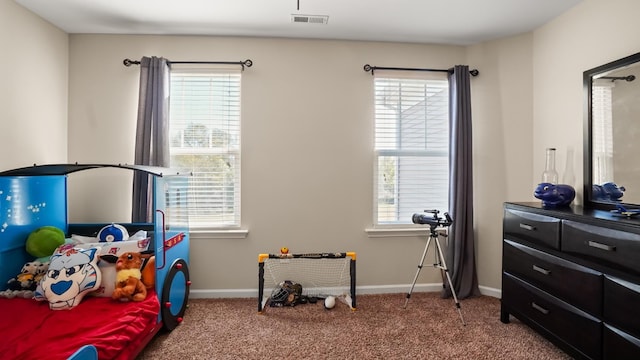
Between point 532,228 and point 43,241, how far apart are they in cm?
347

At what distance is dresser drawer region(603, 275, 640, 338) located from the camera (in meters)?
1.49

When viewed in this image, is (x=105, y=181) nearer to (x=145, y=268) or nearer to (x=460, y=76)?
(x=145, y=268)

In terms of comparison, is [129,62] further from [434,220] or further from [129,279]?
[434,220]

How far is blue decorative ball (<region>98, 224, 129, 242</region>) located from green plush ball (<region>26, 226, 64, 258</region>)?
0.27 m

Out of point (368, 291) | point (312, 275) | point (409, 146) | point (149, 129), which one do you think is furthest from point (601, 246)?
point (149, 129)

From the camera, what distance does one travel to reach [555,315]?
76.8 inches

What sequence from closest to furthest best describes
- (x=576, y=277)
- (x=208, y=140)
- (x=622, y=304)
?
(x=622, y=304) → (x=576, y=277) → (x=208, y=140)

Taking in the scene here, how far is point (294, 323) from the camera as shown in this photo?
244 centimetres

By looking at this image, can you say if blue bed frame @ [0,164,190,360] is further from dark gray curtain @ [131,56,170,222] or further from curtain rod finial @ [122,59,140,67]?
curtain rod finial @ [122,59,140,67]

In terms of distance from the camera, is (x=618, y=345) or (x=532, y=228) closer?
(x=618, y=345)

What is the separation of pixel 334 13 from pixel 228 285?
2599 millimetres

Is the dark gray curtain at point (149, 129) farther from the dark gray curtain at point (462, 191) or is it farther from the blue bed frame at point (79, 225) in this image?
the dark gray curtain at point (462, 191)

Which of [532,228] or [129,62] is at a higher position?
[129,62]

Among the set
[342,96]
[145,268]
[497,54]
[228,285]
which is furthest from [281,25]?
[228,285]
